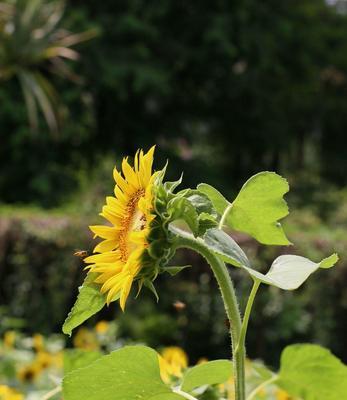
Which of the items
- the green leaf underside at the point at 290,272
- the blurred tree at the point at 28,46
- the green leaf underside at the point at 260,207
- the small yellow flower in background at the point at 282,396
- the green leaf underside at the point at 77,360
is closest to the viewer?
the green leaf underside at the point at 290,272

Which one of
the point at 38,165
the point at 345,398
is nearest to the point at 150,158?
the point at 345,398

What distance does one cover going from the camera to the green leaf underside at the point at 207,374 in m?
0.64

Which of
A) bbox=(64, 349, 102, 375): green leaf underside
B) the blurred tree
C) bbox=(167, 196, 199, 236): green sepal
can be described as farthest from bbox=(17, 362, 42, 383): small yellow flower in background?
the blurred tree

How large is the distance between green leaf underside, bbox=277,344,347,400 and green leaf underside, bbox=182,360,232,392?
4cm

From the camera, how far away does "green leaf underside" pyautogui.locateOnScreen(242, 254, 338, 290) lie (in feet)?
1.75

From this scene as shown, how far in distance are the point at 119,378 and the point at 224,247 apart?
11 centimetres

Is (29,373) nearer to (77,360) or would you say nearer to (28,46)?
(77,360)

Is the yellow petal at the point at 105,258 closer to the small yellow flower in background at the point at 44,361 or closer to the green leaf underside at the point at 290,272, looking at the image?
the green leaf underside at the point at 290,272

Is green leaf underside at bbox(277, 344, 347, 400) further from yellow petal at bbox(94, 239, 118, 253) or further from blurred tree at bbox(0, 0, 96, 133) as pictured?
blurred tree at bbox(0, 0, 96, 133)

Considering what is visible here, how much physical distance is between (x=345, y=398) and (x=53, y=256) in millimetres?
4836

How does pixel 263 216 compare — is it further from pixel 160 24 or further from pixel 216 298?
pixel 160 24

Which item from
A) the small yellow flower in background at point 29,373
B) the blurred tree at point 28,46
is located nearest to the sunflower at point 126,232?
the small yellow flower in background at point 29,373

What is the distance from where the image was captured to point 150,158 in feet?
2.00

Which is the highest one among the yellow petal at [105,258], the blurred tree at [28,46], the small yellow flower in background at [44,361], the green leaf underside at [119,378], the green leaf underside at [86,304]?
the blurred tree at [28,46]
